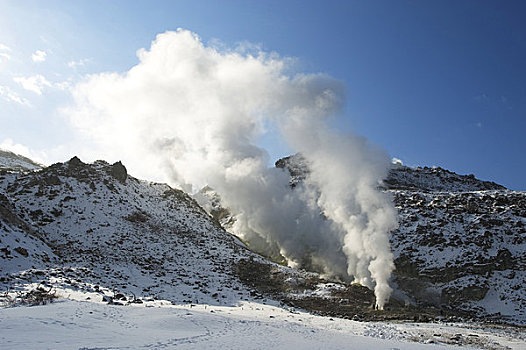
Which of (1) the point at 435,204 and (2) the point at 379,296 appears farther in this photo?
(1) the point at 435,204

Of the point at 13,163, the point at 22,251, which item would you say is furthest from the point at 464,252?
the point at 13,163

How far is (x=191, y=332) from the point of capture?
13.6 m

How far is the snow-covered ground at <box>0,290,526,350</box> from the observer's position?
32.5 ft

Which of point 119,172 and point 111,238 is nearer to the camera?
point 111,238

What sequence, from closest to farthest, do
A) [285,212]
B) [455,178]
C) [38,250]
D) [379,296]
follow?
[38,250], [379,296], [285,212], [455,178]

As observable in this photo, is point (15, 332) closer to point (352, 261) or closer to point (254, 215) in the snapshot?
point (352, 261)

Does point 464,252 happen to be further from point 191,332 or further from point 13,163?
point 13,163

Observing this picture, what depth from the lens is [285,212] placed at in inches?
2356

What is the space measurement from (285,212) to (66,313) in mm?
48553

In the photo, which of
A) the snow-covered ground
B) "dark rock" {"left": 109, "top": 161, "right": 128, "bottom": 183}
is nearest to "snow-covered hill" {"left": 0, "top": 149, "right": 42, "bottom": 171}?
"dark rock" {"left": 109, "top": 161, "right": 128, "bottom": 183}

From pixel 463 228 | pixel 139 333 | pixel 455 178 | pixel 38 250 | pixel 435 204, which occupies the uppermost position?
pixel 455 178

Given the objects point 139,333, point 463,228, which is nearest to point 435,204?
point 463,228

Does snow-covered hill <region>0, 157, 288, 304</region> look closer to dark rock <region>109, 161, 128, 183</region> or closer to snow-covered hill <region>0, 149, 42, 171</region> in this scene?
dark rock <region>109, 161, 128, 183</region>

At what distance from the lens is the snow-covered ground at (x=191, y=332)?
Answer: 9898mm
